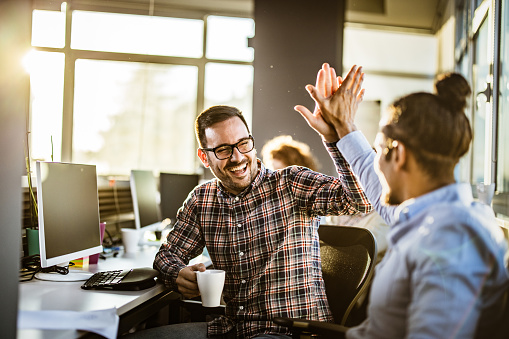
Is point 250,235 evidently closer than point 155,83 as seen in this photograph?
Yes

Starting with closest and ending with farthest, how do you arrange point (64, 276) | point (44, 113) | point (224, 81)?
point (64, 276), point (44, 113), point (224, 81)

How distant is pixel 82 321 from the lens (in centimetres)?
119

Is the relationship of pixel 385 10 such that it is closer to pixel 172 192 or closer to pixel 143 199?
pixel 172 192

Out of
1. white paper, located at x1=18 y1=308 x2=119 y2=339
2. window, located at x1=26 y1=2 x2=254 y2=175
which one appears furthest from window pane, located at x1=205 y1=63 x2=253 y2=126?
white paper, located at x1=18 y1=308 x2=119 y2=339

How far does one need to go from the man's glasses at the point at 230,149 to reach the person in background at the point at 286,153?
711mm

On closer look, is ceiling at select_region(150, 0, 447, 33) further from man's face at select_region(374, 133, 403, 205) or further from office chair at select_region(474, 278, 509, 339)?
office chair at select_region(474, 278, 509, 339)

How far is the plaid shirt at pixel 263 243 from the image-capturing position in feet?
5.17

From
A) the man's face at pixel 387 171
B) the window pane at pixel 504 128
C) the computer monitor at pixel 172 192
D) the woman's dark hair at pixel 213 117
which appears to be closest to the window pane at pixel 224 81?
the computer monitor at pixel 172 192

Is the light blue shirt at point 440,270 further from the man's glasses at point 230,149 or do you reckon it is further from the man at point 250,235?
the man's glasses at point 230,149

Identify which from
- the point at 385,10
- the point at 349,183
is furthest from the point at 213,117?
the point at 385,10

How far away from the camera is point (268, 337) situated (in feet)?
4.86

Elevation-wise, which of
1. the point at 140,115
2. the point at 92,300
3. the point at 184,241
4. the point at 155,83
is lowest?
the point at 92,300

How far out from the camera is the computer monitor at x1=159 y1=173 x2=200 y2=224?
3.30 metres

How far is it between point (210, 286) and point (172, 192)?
6.51ft
